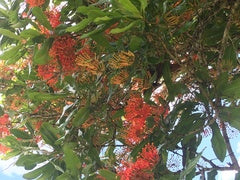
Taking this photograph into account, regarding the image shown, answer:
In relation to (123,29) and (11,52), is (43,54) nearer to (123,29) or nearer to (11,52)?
(11,52)

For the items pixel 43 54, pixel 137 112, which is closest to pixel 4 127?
pixel 43 54

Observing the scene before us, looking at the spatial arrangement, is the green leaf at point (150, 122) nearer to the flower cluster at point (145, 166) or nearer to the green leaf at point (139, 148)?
the green leaf at point (139, 148)

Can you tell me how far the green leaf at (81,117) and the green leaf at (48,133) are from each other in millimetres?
186

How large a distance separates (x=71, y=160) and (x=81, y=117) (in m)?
0.14

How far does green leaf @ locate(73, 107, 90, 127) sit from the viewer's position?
1.48 m

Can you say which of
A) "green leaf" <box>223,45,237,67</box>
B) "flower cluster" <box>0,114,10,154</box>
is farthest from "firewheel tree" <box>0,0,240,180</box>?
"flower cluster" <box>0,114,10,154</box>

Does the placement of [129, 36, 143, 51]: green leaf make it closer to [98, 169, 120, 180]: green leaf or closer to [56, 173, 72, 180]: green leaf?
[98, 169, 120, 180]: green leaf

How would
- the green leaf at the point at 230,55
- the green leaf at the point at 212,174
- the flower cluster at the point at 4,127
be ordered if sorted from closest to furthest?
1. the green leaf at the point at 230,55
2. the green leaf at the point at 212,174
3. the flower cluster at the point at 4,127

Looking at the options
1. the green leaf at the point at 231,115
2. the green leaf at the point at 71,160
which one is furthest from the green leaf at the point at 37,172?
the green leaf at the point at 231,115

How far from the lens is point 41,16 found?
1.34m

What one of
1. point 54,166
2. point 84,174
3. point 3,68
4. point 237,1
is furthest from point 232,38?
point 3,68

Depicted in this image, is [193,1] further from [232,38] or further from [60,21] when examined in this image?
[60,21]

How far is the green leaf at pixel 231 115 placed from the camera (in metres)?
1.27

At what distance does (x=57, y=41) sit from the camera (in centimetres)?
141
